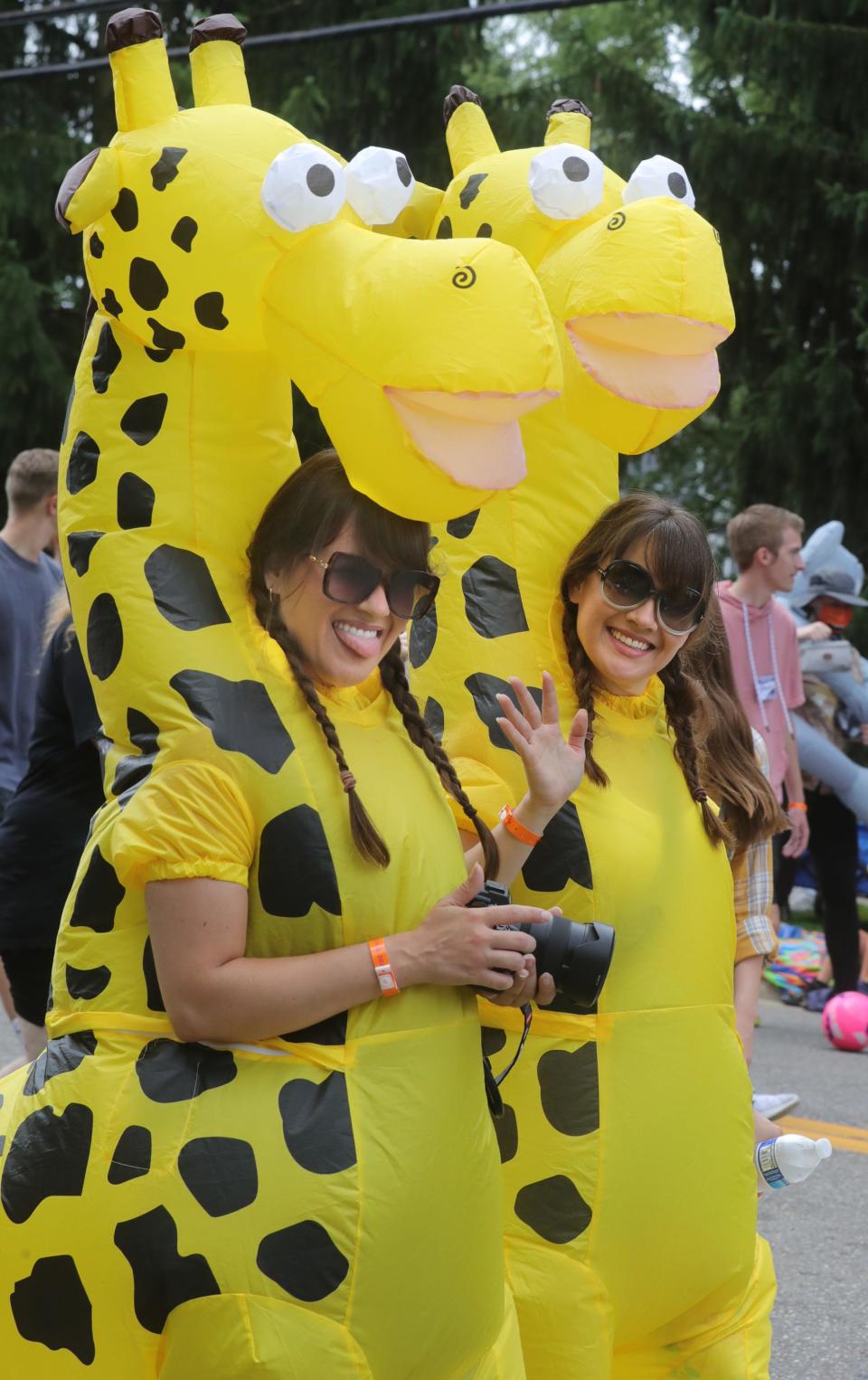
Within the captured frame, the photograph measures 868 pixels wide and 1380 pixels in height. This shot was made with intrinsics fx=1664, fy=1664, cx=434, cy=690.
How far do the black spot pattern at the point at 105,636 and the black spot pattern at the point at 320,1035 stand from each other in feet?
1.89

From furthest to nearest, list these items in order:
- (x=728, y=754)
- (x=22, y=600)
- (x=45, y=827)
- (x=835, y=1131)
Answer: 1. (x=835, y=1131)
2. (x=22, y=600)
3. (x=45, y=827)
4. (x=728, y=754)

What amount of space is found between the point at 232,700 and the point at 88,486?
1.31 ft

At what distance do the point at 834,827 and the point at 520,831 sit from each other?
5430 millimetres

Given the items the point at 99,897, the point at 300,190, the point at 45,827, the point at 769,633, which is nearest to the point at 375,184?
the point at 300,190

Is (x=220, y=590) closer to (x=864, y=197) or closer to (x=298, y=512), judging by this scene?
(x=298, y=512)

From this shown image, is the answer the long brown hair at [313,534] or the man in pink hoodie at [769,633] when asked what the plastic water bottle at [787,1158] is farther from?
the man in pink hoodie at [769,633]

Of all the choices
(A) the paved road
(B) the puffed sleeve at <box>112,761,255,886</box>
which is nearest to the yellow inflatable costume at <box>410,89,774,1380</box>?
(B) the puffed sleeve at <box>112,761,255,886</box>

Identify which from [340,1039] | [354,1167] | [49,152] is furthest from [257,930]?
[49,152]

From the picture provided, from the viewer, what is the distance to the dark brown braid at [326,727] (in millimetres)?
2275

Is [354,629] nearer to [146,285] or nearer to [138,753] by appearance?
[138,753]

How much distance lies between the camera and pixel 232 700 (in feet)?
7.59

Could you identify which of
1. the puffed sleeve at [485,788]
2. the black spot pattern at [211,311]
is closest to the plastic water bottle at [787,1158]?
the puffed sleeve at [485,788]

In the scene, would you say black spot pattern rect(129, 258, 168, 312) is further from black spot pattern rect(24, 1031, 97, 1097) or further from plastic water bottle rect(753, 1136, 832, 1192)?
plastic water bottle rect(753, 1136, 832, 1192)

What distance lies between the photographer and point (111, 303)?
2375 mm
